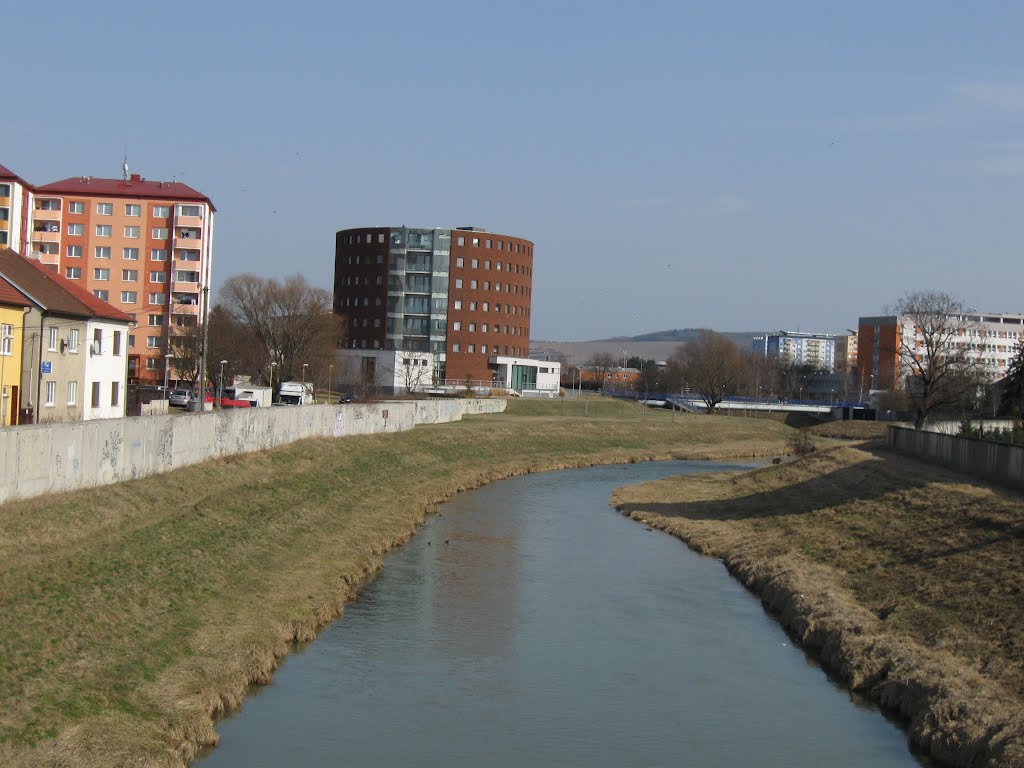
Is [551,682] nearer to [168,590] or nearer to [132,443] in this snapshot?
[168,590]

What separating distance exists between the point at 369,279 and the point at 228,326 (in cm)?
4014

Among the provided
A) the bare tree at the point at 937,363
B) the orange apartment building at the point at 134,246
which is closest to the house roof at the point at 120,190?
the orange apartment building at the point at 134,246

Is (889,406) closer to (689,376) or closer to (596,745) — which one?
(689,376)

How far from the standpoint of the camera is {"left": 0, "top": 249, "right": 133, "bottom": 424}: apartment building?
1804 inches

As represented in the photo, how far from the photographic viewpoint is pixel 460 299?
434 ft

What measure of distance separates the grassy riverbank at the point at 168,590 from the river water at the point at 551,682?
911mm

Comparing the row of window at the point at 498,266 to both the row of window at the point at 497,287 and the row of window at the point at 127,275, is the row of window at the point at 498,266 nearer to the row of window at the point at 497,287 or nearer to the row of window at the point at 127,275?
the row of window at the point at 497,287

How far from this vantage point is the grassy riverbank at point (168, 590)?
53.0 feet

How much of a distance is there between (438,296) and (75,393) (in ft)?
271

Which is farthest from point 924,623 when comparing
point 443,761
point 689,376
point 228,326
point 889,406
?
point 689,376

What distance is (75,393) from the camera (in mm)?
51156

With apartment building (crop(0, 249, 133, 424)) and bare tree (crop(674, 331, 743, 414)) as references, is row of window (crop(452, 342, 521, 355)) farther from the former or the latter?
apartment building (crop(0, 249, 133, 424))

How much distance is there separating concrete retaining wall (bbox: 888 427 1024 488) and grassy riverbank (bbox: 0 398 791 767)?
68.1ft

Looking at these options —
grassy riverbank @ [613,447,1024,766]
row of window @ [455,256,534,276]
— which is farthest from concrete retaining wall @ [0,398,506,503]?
row of window @ [455,256,534,276]
